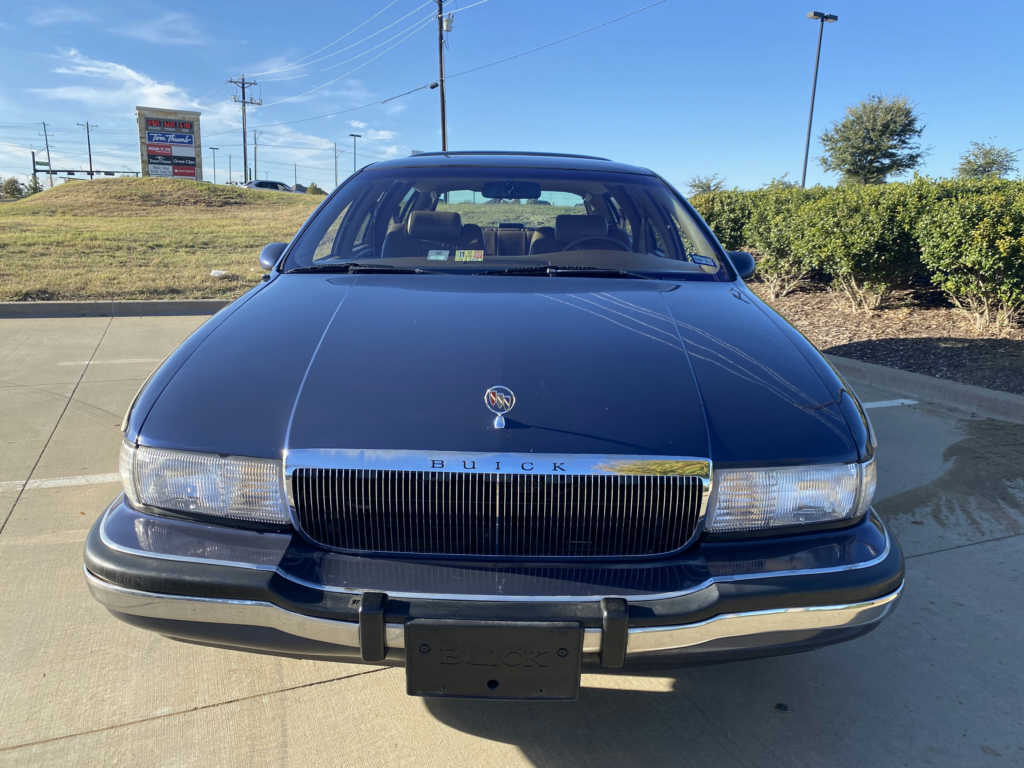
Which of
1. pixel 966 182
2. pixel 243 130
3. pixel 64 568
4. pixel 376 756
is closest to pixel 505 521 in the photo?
pixel 376 756

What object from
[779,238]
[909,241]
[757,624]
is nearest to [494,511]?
[757,624]

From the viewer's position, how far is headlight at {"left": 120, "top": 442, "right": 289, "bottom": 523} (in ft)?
5.59

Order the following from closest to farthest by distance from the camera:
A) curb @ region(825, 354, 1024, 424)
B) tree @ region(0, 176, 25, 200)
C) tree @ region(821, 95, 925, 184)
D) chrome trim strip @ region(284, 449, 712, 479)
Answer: chrome trim strip @ region(284, 449, 712, 479)
curb @ region(825, 354, 1024, 424)
tree @ region(821, 95, 925, 184)
tree @ region(0, 176, 25, 200)

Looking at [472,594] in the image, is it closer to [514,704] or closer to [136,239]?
[514,704]

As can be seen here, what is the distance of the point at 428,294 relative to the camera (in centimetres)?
246

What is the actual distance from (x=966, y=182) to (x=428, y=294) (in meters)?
7.52

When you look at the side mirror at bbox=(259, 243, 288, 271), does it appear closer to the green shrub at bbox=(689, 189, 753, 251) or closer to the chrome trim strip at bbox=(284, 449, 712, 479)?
the chrome trim strip at bbox=(284, 449, 712, 479)

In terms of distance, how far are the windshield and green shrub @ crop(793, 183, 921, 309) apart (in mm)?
4854

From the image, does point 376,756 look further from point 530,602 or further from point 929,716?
point 929,716

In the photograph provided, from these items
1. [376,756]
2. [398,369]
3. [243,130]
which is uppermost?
[243,130]

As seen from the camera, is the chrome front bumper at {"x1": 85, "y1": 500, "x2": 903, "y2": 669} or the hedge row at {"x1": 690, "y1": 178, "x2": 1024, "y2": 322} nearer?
the chrome front bumper at {"x1": 85, "y1": 500, "x2": 903, "y2": 669}

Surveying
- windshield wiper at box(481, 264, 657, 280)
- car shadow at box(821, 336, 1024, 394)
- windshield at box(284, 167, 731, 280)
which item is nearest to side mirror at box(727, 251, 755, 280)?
windshield at box(284, 167, 731, 280)

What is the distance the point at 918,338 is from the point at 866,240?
116cm

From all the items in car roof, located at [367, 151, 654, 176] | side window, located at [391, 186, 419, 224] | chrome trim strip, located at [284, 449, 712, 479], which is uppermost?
car roof, located at [367, 151, 654, 176]
